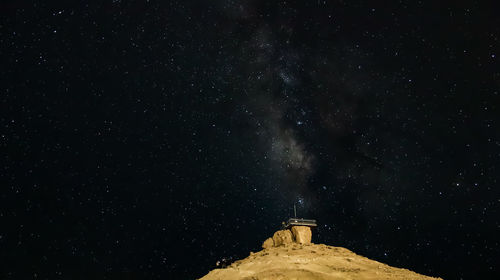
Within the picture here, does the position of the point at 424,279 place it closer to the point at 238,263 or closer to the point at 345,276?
the point at 345,276

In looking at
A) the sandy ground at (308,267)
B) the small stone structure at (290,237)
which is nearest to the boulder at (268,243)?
the small stone structure at (290,237)

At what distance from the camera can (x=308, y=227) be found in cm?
3253

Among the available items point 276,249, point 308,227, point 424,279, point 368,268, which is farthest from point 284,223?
point 424,279

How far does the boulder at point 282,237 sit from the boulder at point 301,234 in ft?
1.44

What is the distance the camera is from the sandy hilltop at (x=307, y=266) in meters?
22.2

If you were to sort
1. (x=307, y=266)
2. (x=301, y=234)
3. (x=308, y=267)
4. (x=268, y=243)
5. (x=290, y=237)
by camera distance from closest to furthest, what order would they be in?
(x=308, y=267)
(x=307, y=266)
(x=268, y=243)
(x=290, y=237)
(x=301, y=234)

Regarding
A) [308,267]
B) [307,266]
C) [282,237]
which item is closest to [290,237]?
[282,237]

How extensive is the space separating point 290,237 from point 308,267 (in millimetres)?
8055

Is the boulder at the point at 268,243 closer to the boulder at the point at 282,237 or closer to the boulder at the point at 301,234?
the boulder at the point at 282,237

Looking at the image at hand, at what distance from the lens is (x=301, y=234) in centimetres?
3141

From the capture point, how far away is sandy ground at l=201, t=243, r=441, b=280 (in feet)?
72.7

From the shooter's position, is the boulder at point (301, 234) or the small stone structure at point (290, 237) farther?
the boulder at point (301, 234)

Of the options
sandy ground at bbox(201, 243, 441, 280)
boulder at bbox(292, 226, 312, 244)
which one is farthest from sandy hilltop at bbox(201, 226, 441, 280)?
boulder at bbox(292, 226, 312, 244)

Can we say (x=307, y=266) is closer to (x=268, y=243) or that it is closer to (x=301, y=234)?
(x=268, y=243)
